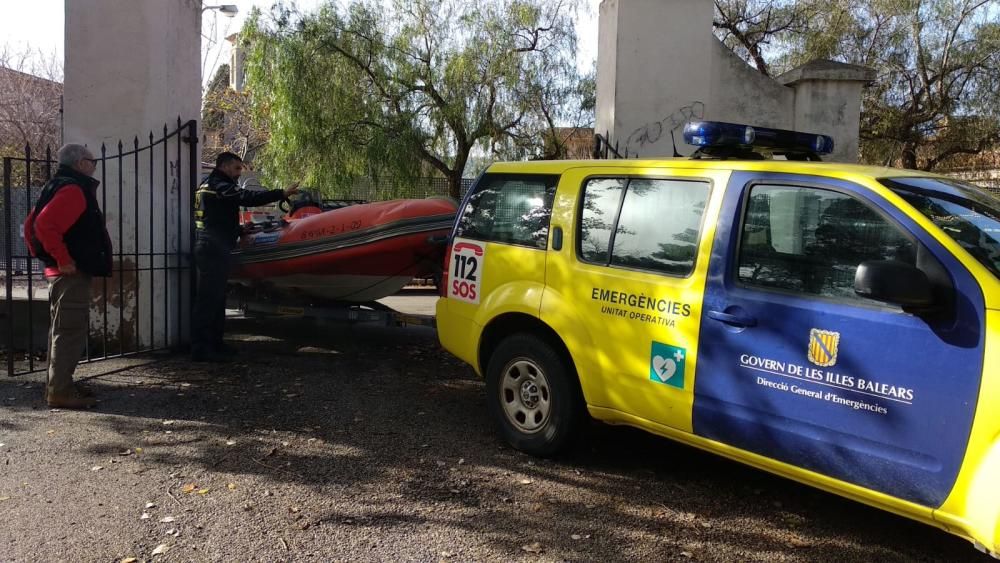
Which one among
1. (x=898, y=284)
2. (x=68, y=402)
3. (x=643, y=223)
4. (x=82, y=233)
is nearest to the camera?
(x=898, y=284)

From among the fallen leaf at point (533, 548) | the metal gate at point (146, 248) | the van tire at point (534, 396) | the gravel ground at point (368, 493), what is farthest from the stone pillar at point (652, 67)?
the fallen leaf at point (533, 548)

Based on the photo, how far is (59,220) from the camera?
542 cm

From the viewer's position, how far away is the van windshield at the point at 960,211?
302 cm

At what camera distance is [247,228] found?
27.9 ft

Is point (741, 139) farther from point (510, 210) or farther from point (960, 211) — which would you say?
point (510, 210)

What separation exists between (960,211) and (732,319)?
105 cm

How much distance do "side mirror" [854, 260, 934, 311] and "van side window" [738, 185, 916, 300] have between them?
22cm

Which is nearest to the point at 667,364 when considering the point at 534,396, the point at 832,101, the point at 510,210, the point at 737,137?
the point at 534,396

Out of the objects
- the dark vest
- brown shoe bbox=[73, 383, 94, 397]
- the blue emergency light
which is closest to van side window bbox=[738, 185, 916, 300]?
the blue emergency light

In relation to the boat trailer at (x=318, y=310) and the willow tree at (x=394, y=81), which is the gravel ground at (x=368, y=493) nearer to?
the boat trailer at (x=318, y=310)

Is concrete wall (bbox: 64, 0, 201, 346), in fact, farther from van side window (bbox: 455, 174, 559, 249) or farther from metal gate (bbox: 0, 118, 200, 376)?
van side window (bbox: 455, 174, 559, 249)

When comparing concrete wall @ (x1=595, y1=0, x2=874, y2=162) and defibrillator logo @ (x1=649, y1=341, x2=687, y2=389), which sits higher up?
concrete wall @ (x1=595, y1=0, x2=874, y2=162)

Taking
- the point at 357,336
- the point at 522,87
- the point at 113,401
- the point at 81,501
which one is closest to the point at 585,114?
the point at 522,87

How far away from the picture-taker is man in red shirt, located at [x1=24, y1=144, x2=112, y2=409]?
5.44 meters
